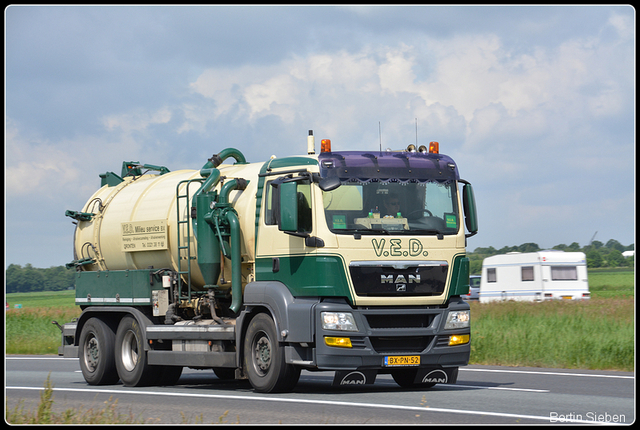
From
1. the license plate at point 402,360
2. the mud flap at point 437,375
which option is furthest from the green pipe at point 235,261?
the mud flap at point 437,375

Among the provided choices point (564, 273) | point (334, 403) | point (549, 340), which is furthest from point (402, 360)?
point (564, 273)

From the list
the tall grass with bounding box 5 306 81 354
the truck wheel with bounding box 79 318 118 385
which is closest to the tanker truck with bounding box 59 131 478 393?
the truck wheel with bounding box 79 318 118 385

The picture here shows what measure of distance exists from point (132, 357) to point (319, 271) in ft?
17.1

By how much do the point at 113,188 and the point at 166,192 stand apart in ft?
7.97

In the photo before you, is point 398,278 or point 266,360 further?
point 266,360

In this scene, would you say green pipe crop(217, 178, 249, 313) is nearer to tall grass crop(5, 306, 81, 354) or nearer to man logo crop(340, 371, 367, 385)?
man logo crop(340, 371, 367, 385)

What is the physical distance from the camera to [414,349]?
12.5 metres

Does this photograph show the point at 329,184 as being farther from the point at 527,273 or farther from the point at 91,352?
the point at 527,273

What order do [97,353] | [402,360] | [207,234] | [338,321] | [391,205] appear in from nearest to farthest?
[338,321] < [402,360] < [391,205] < [207,234] < [97,353]

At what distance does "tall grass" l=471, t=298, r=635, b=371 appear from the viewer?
17.5 meters

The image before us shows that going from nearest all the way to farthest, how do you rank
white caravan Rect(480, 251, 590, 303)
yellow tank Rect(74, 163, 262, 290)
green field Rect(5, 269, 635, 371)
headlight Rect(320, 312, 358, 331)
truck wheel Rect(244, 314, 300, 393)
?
1. headlight Rect(320, 312, 358, 331)
2. truck wheel Rect(244, 314, 300, 393)
3. yellow tank Rect(74, 163, 262, 290)
4. green field Rect(5, 269, 635, 371)
5. white caravan Rect(480, 251, 590, 303)

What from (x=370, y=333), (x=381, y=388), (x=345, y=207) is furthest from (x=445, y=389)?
(x=345, y=207)

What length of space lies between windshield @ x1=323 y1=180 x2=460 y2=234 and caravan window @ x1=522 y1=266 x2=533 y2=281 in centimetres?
2836

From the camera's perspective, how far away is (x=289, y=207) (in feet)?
39.9
